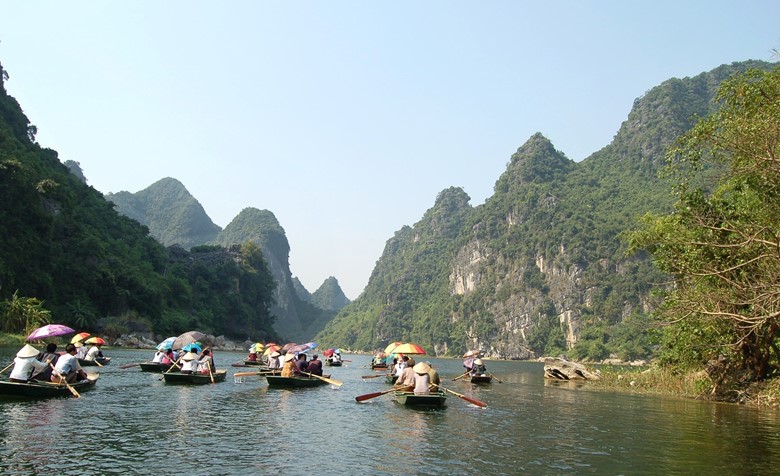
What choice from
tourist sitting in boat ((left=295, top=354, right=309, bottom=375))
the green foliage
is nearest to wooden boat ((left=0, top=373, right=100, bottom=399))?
tourist sitting in boat ((left=295, top=354, right=309, bottom=375))

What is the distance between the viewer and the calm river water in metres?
9.01

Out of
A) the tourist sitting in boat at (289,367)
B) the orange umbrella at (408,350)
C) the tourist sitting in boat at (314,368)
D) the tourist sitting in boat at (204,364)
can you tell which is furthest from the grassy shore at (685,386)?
the tourist sitting in boat at (204,364)

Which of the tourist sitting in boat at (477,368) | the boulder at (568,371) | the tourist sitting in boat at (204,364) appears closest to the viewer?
the tourist sitting in boat at (204,364)

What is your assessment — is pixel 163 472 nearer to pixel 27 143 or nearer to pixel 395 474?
pixel 395 474

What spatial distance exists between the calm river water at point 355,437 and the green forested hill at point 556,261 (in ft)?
284

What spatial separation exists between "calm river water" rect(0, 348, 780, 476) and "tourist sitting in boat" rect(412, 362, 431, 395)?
544mm

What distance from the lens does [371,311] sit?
197m

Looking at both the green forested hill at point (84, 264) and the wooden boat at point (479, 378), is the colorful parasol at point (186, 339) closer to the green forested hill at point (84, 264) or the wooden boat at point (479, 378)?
the wooden boat at point (479, 378)

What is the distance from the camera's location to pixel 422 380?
1617cm

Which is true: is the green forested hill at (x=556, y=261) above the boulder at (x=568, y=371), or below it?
above

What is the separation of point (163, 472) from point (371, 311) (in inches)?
7497

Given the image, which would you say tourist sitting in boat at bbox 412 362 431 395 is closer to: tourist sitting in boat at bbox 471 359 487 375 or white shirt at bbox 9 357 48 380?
white shirt at bbox 9 357 48 380

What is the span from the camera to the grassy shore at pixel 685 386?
1933 cm

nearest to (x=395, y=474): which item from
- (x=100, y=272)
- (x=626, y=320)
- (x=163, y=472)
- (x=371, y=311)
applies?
(x=163, y=472)
